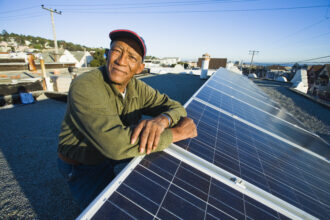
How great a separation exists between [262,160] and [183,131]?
5.14ft

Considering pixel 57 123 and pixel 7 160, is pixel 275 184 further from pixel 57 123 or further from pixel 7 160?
pixel 57 123

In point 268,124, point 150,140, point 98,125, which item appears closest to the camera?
point 98,125

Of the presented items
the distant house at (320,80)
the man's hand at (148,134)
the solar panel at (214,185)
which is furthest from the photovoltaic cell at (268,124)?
the distant house at (320,80)

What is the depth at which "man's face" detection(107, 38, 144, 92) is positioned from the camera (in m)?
1.96

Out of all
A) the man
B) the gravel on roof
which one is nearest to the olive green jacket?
the man

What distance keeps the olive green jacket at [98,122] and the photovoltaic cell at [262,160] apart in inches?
27.7

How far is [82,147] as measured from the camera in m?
1.85

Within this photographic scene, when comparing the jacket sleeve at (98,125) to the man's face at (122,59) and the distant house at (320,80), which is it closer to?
the man's face at (122,59)

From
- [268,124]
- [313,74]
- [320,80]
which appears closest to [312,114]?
[268,124]

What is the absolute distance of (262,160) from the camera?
95.6 inches

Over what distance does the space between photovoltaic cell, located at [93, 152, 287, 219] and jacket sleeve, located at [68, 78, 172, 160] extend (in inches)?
10.2

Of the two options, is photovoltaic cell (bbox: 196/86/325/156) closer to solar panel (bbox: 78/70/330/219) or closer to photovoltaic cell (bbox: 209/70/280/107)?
solar panel (bbox: 78/70/330/219)

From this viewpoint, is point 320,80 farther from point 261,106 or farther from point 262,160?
point 262,160

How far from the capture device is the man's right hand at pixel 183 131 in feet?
6.07
